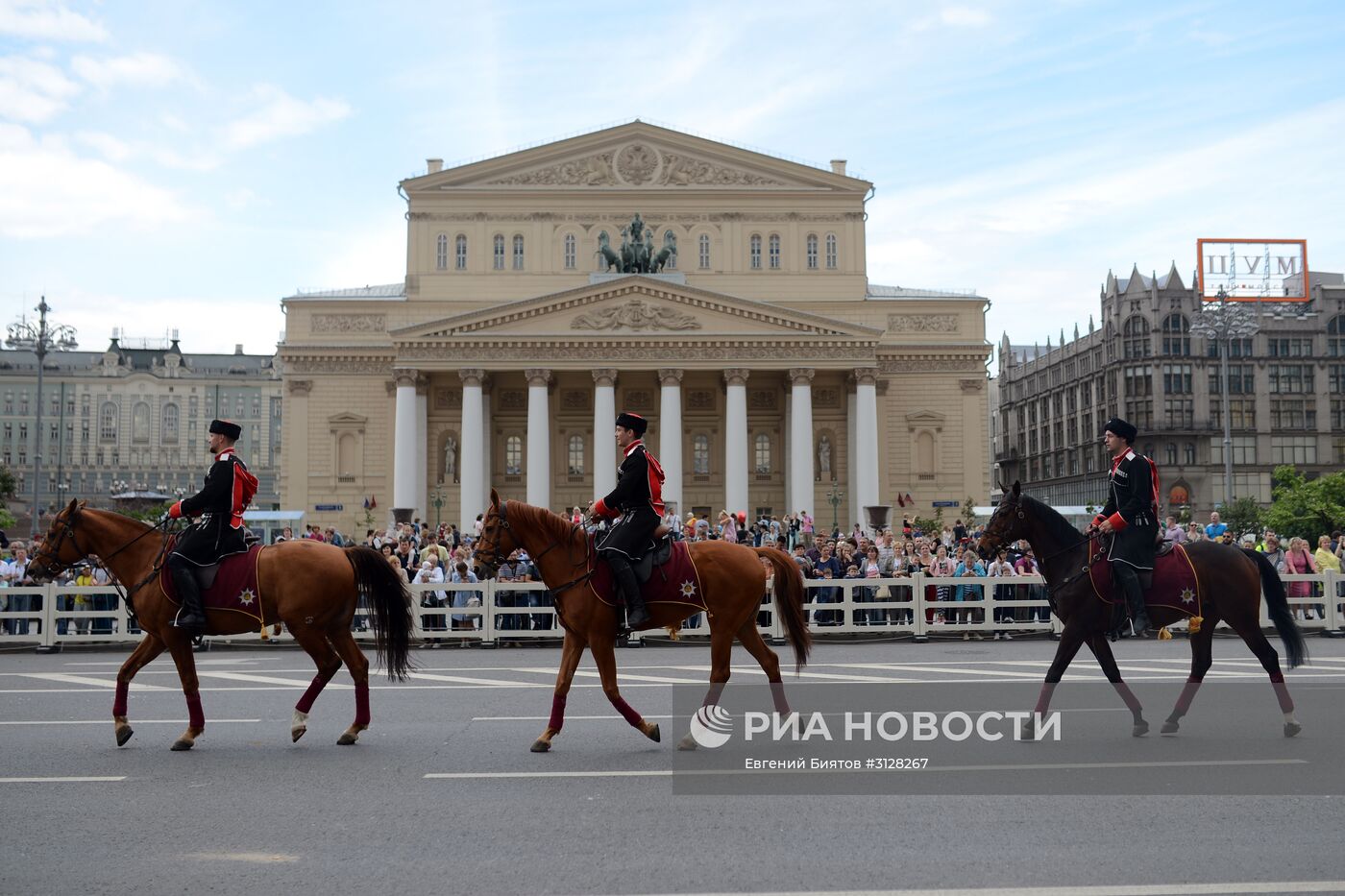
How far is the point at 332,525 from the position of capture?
214 feet

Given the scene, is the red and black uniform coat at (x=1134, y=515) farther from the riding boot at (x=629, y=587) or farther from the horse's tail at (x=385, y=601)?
the horse's tail at (x=385, y=601)

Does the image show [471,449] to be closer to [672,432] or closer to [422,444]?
[422,444]

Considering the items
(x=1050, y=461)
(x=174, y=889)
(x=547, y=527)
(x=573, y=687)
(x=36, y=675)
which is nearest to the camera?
(x=174, y=889)

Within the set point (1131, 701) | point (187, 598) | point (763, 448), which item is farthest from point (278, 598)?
point (763, 448)

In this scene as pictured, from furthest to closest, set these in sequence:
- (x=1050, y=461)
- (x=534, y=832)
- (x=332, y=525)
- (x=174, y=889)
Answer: (x=1050, y=461) < (x=332, y=525) < (x=534, y=832) < (x=174, y=889)

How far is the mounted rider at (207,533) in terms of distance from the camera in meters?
11.3

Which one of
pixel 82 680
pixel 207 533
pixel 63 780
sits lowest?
pixel 82 680

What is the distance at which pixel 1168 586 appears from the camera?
1171 cm

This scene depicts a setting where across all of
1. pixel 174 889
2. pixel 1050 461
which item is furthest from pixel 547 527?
pixel 1050 461

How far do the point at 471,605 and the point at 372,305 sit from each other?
46.3 metres

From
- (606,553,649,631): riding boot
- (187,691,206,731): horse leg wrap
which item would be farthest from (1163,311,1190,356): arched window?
(187,691,206,731): horse leg wrap

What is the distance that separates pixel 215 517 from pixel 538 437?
5073 centimetres

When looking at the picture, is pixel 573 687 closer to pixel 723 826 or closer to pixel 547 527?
pixel 547 527

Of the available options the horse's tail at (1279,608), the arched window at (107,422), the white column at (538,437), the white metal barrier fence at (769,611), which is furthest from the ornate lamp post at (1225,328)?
the arched window at (107,422)
